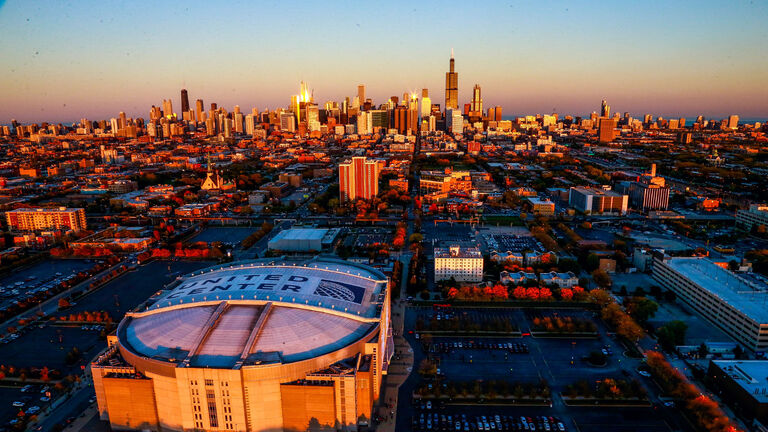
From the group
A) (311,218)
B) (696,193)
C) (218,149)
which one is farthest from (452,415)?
(218,149)

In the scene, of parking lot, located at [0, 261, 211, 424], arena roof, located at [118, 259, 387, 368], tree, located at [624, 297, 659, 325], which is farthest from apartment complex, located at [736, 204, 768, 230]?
parking lot, located at [0, 261, 211, 424]

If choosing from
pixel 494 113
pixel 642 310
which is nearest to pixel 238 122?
pixel 494 113

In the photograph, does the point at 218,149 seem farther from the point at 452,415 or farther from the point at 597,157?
the point at 452,415

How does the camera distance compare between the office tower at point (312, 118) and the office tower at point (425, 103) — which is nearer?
the office tower at point (312, 118)

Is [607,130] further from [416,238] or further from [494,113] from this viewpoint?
[416,238]

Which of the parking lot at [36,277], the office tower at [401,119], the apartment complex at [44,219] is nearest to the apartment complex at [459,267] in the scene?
the parking lot at [36,277]

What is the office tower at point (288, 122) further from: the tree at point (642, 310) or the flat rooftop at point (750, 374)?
the flat rooftop at point (750, 374)

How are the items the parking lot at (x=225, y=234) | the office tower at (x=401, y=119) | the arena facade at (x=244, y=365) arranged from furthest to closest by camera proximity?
the office tower at (x=401, y=119)
the parking lot at (x=225, y=234)
the arena facade at (x=244, y=365)

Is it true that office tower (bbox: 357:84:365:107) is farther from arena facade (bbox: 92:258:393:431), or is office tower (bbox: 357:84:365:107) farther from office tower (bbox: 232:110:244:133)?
arena facade (bbox: 92:258:393:431)
